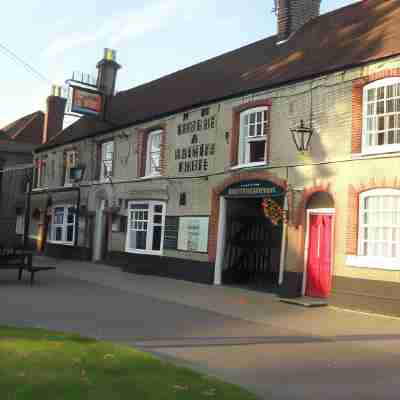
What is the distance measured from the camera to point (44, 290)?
13328 millimetres

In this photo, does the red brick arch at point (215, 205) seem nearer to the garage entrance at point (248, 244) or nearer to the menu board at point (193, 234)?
the garage entrance at point (248, 244)

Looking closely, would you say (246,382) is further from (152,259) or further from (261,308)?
(152,259)

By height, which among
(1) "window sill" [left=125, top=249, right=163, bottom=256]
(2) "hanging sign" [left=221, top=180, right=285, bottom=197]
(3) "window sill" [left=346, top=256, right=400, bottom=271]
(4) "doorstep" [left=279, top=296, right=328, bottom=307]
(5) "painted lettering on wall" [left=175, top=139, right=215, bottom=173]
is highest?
(5) "painted lettering on wall" [left=175, top=139, right=215, bottom=173]

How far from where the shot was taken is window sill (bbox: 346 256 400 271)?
11.6 meters

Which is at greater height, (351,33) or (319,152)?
(351,33)

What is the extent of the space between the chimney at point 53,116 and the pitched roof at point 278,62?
7.08 meters

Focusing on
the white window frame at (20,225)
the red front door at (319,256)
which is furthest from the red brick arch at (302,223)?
the white window frame at (20,225)

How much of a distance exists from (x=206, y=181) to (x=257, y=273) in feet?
11.3

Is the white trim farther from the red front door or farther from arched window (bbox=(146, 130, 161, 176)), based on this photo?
arched window (bbox=(146, 130, 161, 176))

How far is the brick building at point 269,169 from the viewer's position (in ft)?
40.5

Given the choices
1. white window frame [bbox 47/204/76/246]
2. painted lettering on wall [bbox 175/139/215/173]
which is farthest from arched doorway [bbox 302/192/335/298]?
white window frame [bbox 47/204/76/246]

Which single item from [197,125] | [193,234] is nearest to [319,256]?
[193,234]

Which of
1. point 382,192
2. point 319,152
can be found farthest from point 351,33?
point 382,192

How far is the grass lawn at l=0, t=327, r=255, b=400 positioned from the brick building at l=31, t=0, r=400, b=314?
23.1 ft
